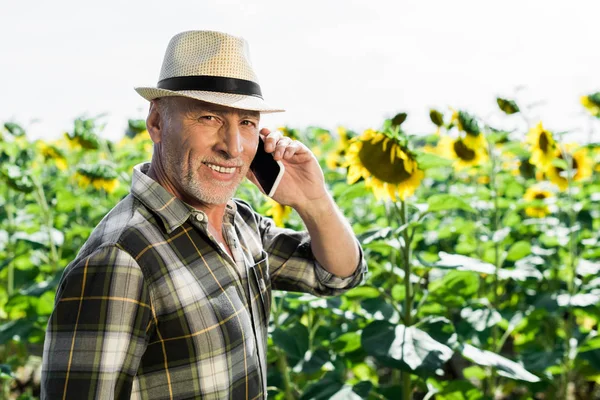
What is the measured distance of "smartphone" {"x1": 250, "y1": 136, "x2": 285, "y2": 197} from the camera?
155 cm

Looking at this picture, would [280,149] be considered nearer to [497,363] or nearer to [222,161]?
[222,161]

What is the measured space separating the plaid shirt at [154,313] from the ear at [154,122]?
0.08m

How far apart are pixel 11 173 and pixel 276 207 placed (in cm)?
105

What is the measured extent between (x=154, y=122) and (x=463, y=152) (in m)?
1.96

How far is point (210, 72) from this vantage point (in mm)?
1302

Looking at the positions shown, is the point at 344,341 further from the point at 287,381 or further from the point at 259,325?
the point at 259,325

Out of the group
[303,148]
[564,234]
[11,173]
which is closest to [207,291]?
[303,148]

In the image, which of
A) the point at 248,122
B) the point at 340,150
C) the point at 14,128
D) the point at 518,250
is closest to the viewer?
the point at 248,122

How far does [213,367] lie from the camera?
122 centimetres

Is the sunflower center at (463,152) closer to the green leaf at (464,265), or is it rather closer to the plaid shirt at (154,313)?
the green leaf at (464,265)

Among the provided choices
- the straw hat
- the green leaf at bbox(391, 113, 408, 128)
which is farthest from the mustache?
the green leaf at bbox(391, 113, 408, 128)

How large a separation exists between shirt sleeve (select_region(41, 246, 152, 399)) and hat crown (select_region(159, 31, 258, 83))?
0.39 m

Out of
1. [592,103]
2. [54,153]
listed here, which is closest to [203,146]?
[592,103]

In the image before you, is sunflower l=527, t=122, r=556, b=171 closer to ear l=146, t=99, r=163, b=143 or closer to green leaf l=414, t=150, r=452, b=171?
green leaf l=414, t=150, r=452, b=171
